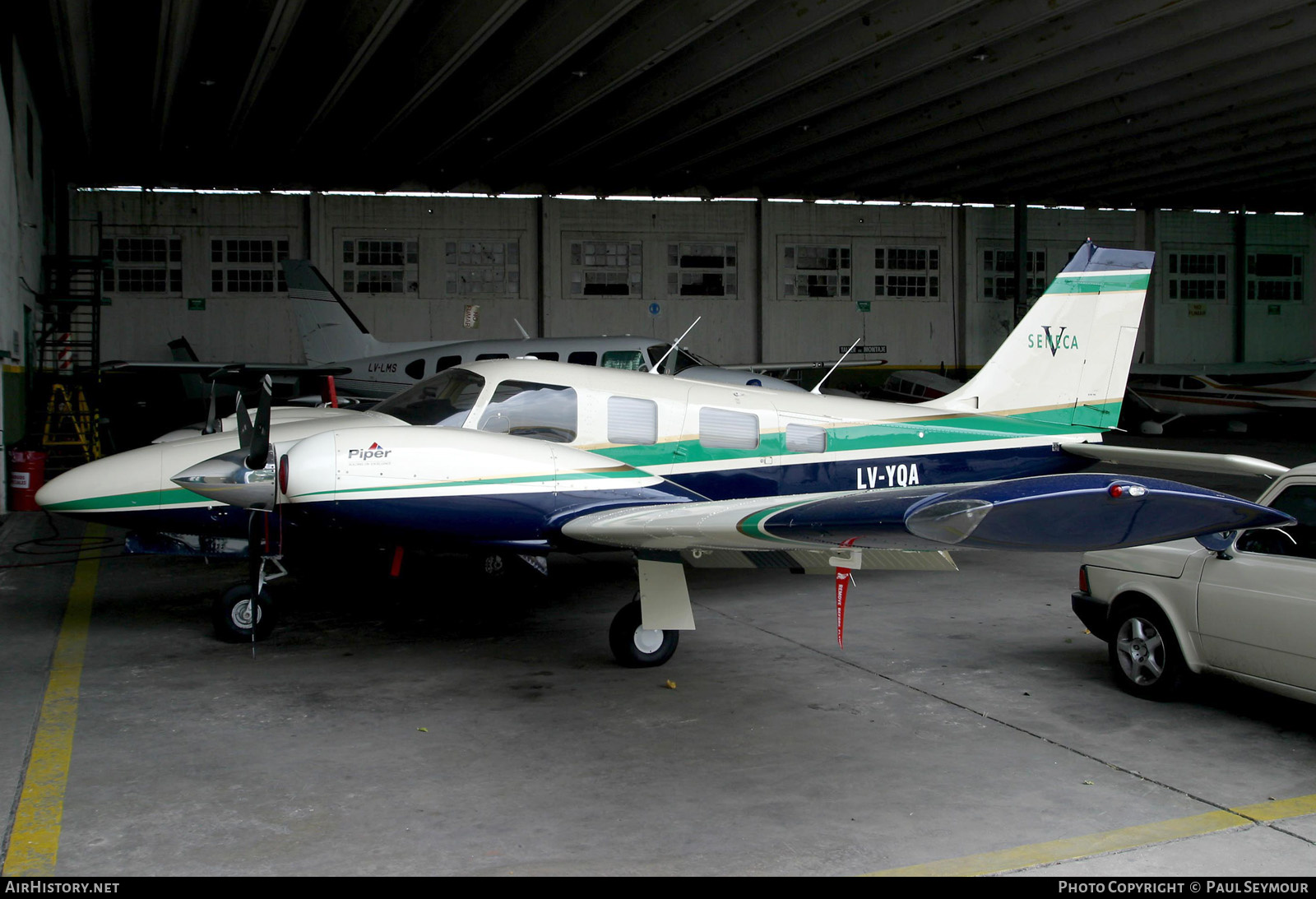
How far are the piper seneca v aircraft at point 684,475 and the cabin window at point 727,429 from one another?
0.07 ft

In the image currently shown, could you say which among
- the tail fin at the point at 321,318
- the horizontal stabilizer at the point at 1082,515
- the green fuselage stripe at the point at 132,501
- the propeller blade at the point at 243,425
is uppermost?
the tail fin at the point at 321,318

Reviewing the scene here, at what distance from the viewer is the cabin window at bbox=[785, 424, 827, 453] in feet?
29.7

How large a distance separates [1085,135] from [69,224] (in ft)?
81.3

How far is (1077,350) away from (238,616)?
313 inches

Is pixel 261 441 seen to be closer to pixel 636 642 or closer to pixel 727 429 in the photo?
pixel 636 642

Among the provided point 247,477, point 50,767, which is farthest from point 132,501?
point 50,767

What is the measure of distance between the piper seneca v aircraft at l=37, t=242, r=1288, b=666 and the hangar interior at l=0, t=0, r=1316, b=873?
105cm

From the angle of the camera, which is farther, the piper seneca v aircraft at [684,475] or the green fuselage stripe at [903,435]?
the green fuselage stripe at [903,435]

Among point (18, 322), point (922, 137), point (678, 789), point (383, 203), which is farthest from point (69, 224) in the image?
point (678, 789)

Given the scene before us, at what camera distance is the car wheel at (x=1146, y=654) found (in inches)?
235

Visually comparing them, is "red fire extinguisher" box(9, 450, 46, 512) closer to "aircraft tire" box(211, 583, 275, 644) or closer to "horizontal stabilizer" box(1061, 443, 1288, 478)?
"aircraft tire" box(211, 583, 275, 644)

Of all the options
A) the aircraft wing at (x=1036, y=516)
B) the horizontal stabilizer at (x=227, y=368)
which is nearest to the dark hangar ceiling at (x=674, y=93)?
the horizontal stabilizer at (x=227, y=368)

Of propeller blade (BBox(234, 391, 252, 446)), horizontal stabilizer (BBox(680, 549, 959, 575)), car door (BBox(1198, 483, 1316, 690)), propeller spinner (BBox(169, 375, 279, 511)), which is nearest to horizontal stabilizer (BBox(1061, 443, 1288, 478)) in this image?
car door (BBox(1198, 483, 1316, 690))

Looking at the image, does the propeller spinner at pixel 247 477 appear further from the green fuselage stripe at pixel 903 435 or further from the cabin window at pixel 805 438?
the cabin window at pixel 805 438
